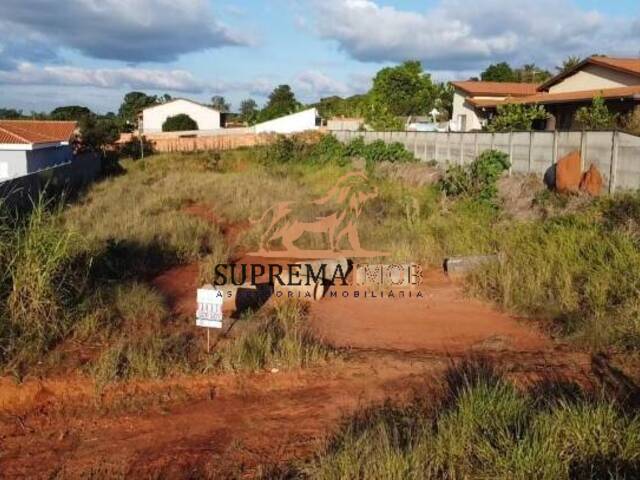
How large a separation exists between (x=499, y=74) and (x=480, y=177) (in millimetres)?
53546

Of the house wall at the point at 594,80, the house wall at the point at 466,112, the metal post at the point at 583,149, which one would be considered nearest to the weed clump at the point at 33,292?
the metal post at the point at 583,149

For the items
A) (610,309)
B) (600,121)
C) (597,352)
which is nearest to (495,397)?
(597,352)

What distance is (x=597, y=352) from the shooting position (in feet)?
18.8

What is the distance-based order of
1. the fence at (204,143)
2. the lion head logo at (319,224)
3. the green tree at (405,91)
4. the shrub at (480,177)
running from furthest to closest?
1. the green tree at (405,91)
2. the fence at (204,143)
3. the shrub at (480,177)
4. the lion head logo at (319,224)

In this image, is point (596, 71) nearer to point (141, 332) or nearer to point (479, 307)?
→ point (479, 307)

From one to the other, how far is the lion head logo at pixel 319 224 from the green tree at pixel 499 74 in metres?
51.0

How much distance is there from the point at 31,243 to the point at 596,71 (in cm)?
2684

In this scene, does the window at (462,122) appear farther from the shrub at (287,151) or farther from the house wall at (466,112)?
the shrub at (287,151)

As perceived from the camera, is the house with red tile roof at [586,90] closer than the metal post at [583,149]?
No

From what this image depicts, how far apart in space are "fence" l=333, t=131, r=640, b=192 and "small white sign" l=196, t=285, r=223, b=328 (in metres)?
8.10

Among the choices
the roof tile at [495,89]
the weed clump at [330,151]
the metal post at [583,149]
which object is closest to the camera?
the metal post at [583,149]

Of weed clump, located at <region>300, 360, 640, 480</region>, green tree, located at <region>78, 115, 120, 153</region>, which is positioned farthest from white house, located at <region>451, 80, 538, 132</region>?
weed clump, located at <region>300, 360, 640, 480</region>

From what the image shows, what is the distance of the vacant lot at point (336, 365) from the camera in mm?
3662

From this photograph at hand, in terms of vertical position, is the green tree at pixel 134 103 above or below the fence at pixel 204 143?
above
